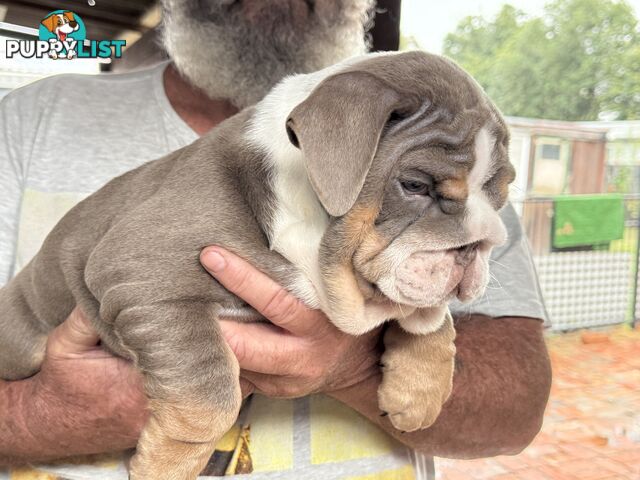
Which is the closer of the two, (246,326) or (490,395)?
(246,326)

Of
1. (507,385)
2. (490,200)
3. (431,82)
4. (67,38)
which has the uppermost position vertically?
(67,38)

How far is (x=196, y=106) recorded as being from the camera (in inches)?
87.3

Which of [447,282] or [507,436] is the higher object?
[447,282]

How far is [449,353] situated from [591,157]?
27.6 ft

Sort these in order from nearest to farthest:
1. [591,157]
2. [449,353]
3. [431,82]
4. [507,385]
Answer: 1. [431,82]
2. [449,353]
3. [507,385]
4. [591,157]

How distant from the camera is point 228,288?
1.31 m

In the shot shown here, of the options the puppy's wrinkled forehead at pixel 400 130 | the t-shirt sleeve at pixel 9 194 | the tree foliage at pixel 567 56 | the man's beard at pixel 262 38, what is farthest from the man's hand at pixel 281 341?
the tree foliage at pixel 567 56

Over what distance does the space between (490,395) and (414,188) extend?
79 centimetres

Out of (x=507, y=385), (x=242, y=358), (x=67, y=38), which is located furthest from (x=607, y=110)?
(x=242, y=358)

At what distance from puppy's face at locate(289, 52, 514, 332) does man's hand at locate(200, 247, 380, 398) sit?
16cm

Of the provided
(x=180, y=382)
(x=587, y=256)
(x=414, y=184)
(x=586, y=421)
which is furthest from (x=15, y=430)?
(x=587, y=256)

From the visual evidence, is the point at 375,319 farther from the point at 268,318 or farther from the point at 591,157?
the point at 591,157

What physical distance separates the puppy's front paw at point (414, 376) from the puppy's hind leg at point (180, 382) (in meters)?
0.37

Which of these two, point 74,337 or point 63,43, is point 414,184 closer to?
point 74,337
